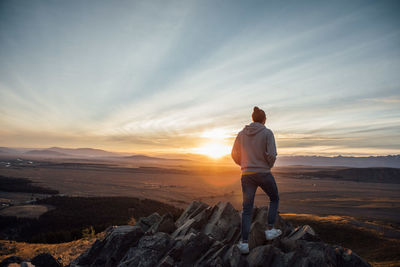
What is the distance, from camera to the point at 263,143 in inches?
199

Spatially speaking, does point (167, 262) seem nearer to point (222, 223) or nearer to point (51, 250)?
point (222, 223)

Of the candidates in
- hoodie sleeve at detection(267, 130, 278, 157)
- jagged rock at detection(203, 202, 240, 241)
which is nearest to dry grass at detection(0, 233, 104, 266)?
jagged rock at detection(203, 202, 240, 241)

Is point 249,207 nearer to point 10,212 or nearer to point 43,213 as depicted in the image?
point 43,213

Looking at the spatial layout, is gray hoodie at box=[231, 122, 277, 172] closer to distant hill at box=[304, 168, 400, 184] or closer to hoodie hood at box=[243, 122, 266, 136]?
hoodie hood at box=[243, 122, 266, 136]

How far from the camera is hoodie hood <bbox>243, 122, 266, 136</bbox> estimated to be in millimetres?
5121

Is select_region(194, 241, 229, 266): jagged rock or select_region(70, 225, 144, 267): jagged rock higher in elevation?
select_region(194, 241, 229, 266): jagged rock

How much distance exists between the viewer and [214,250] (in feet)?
19.6

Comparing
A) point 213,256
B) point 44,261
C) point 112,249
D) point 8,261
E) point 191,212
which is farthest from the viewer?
point 191,212

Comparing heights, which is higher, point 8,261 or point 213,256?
point 213,256

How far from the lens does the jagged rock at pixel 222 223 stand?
7.57m

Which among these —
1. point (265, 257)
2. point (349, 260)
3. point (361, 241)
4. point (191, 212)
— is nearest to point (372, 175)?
point (361, 241)

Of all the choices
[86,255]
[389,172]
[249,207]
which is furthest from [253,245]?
[389,172]

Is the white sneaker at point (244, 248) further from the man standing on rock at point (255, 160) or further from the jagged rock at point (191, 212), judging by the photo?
the jagged rock at point (191, 212)

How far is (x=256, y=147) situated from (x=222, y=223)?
13.7 ft
